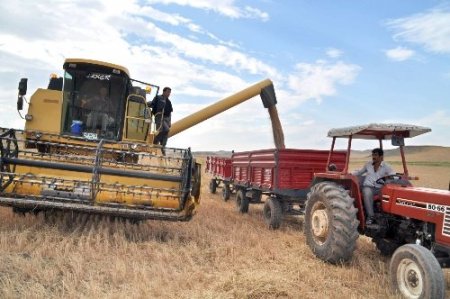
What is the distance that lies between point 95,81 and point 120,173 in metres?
2.88

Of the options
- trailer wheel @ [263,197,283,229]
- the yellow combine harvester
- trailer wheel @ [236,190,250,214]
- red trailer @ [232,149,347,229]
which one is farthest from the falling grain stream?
the yellow combine harvester

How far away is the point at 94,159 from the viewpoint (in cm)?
653

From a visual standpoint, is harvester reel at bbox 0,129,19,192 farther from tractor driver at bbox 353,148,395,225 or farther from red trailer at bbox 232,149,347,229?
tractor driver at bbox 353,148,395,225

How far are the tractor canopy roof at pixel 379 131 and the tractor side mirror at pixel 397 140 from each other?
0.05 m

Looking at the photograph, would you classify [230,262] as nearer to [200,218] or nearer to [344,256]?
[344,256]

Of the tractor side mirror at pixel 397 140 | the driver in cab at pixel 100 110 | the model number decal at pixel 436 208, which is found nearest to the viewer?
the model number decal at pixel 436 208

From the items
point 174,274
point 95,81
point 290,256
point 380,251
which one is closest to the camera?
point 174,274

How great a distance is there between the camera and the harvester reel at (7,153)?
20.5 feet

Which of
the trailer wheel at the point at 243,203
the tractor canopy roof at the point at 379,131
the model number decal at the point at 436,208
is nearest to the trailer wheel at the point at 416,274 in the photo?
the model number decal at the point at 436,208

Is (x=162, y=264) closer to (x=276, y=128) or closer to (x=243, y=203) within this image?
(x=243, y=203)

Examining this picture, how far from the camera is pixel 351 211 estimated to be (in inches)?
226

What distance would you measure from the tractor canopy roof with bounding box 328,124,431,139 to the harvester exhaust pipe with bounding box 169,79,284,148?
6.53 m

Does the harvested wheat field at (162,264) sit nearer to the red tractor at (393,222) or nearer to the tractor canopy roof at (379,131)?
the red tractor at (393,222)

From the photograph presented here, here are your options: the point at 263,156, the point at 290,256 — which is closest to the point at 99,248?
the point at 290,256
